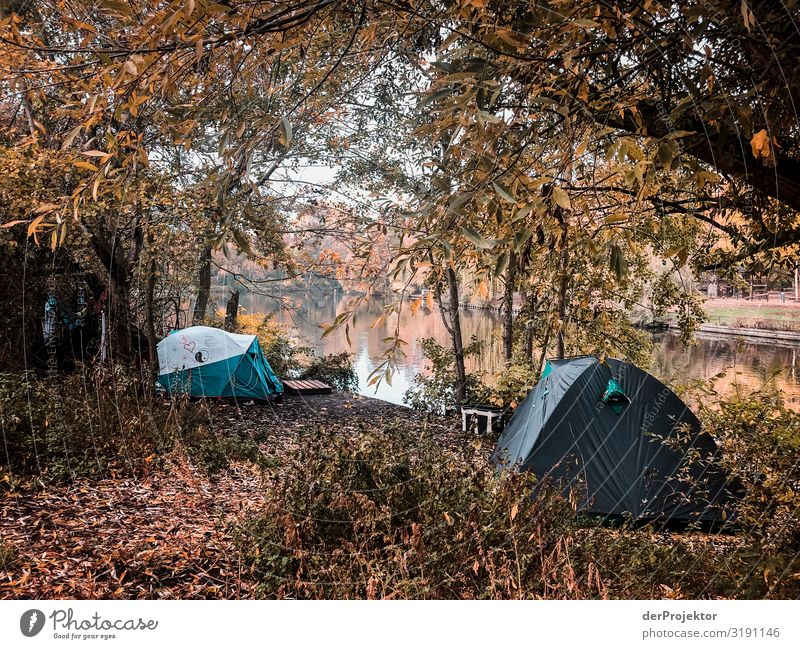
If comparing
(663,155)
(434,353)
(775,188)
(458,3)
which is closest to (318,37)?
(458,3)

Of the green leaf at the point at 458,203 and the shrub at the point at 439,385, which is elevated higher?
the green leaf at the point at 458,203

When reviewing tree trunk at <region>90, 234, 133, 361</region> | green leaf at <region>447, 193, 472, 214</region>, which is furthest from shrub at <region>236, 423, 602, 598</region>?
tree trunk at <region>90, 234, 133, 361</region>

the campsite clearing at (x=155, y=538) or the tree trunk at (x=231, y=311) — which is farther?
the tree trunk at (x=231, y=311)

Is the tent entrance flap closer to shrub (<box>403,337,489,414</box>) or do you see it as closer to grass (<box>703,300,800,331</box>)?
grass (<box>703,300,800,331</box>)

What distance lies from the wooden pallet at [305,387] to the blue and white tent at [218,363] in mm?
183

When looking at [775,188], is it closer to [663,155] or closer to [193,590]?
[663,155]

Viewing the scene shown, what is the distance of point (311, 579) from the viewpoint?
5.14 feet

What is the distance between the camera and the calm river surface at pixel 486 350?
2.97m

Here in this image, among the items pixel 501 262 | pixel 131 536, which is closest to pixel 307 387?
pixel 131 536

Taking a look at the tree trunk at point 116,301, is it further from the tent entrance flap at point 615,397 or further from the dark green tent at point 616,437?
the tent entrance flap at point 615,397

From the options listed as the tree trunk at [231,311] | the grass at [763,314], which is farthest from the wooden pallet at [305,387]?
the grass at [763,314]

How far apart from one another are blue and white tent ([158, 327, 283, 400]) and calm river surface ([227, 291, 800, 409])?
1.25 feet

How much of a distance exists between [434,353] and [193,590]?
3.10 meters

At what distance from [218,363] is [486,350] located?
2194 millimetres
